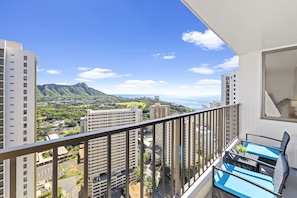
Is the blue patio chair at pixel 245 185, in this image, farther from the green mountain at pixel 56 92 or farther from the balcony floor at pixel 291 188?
the green mountain at pixel 56 92

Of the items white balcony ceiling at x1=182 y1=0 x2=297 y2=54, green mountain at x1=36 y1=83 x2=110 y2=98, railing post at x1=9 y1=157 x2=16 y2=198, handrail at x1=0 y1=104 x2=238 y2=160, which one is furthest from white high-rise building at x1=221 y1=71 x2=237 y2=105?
green mountain at x1=36 y1=83 x2=110 y2=98

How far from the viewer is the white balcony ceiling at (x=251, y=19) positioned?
191 centimetres

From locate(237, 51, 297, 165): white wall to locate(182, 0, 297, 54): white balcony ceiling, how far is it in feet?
2.07

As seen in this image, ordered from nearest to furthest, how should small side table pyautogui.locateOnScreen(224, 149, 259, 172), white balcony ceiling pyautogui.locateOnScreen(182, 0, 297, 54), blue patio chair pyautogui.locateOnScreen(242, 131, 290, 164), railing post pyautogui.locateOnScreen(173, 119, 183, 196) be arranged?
railing post pyautogui.locateOnScreen(173, 119, 183, 196), white balcony ceiling pyautogui.locateOnScreen(182, 0, 297, 54), small side table pyautogui.locateOnScreen(224, 149, 259, 172), blue patio chair pyautogui.locateOnScreen(242, 131, 290, 164)

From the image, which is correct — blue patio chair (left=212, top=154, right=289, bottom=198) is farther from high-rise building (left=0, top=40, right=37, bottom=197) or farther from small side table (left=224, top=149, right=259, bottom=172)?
high-rise building (left=0, top=40, right=37, bottom=197)

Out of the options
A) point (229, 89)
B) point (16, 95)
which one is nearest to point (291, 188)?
point (229, 89)

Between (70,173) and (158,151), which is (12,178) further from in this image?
(158,151)

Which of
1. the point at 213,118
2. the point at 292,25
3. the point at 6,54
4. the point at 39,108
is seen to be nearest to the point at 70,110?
the point at 39,108

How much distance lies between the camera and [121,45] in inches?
798

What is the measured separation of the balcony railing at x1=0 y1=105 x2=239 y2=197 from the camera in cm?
82

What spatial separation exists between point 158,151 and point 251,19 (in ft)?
7.11

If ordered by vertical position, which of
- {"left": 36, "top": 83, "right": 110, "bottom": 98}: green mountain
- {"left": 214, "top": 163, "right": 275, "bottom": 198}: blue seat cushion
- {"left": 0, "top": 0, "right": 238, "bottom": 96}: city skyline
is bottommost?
{"left": 214, "top": 163, "right": 275, "bottom": 198}: blue seat cushion

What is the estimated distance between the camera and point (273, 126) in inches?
137

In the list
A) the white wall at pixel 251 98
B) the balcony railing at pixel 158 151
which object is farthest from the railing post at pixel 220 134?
the white wall at pixel 251 98
